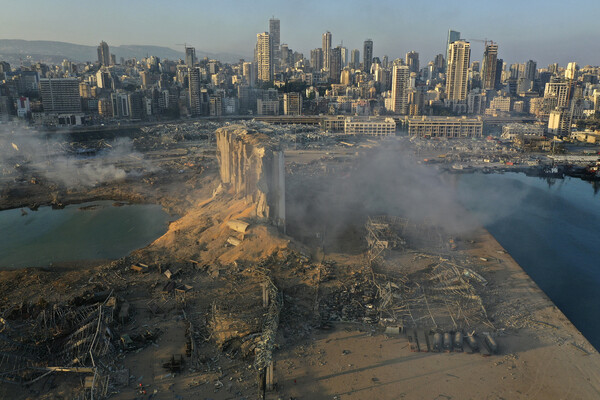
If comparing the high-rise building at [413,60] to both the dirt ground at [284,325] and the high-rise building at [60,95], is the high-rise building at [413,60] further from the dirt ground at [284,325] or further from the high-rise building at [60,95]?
the dirt ground at [284,325]

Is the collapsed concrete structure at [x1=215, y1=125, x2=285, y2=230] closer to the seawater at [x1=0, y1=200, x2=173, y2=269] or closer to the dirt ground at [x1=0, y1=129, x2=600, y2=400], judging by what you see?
the dirt ground at [x1=0, y1=129, x2=600, y2=400]

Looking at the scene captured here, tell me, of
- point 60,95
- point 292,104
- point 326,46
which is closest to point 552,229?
point 292,104

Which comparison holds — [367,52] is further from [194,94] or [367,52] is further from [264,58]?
[194,94]

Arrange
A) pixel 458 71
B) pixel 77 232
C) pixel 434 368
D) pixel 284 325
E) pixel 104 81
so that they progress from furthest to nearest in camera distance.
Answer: pixel 104 81, pixel 458 71, pixel 77 232, pixel 284 325, pixel 434 368

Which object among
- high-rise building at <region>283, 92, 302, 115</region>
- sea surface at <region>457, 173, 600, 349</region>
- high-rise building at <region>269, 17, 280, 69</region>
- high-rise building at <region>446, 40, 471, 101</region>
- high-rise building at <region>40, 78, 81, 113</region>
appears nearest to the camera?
sea surface at <region>457, 173, 600, 349</region>

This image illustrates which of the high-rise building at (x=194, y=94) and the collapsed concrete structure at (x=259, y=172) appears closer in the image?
the collapsed concrete structure at (x=259, y=172)

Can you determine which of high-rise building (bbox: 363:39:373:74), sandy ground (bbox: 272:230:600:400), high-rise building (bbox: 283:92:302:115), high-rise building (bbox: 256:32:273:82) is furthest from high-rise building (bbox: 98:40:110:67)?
sandy ground (bbox: 272:230:600:400)

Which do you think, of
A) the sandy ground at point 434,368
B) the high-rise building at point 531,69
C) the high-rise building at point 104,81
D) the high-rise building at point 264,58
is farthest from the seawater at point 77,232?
the high-rise building at point 531,69
